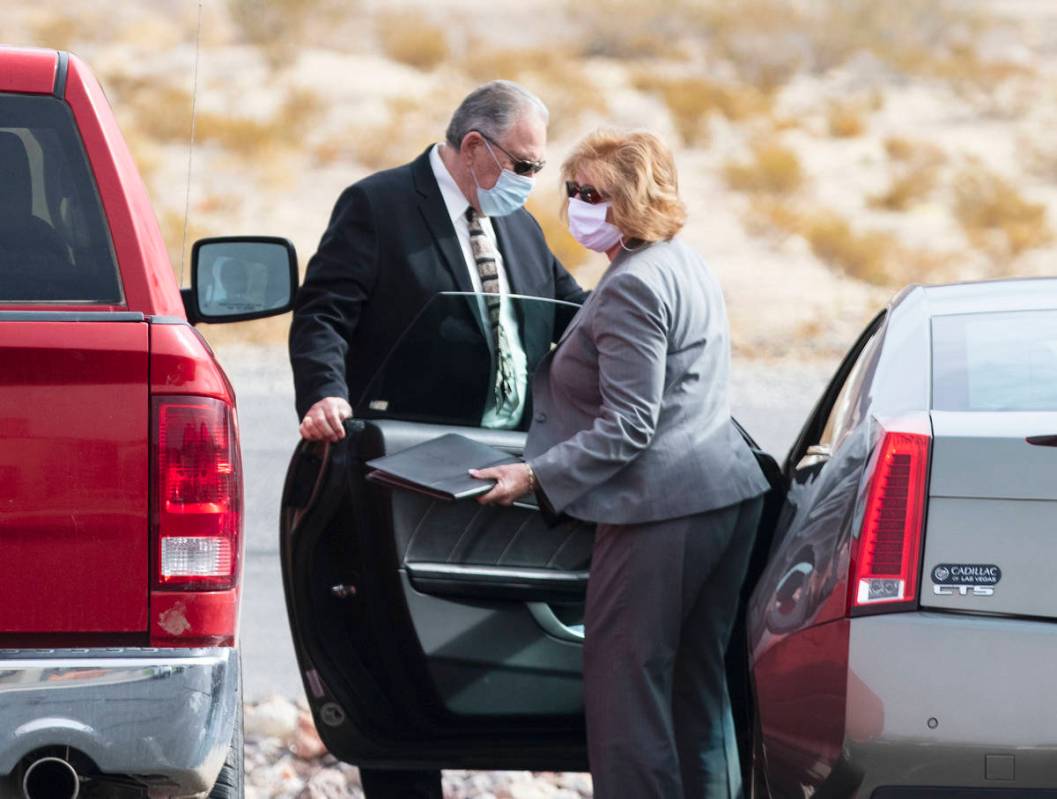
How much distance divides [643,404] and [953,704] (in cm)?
101

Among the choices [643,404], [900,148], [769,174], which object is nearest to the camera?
[643,404]

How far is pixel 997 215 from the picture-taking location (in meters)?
28.0

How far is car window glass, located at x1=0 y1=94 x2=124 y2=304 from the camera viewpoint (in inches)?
129

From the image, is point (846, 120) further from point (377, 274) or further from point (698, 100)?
point (377, 274)

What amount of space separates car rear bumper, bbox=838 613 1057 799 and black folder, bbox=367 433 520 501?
968 millimetres

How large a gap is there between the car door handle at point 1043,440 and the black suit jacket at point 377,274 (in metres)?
1.49

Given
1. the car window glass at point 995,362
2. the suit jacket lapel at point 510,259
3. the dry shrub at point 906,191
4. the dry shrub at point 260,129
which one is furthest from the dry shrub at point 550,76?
the car window glass at point 995,362

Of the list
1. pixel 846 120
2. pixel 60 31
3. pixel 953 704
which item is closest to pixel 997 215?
pixel 846 120

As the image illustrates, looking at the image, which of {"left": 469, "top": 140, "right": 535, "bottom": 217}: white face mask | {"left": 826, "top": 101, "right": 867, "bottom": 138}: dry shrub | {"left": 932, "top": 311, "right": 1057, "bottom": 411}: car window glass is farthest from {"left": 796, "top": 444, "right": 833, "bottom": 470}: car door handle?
{"left": 826, "top": 101, "right": 867, "bottom": 138}: dry shrub

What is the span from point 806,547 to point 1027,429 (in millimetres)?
544

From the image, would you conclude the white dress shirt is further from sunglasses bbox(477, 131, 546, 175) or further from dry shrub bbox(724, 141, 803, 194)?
dry shrub bbox(724, 141, 803, 194)

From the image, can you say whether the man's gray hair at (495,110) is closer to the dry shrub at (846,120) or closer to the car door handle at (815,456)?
the car door handle at (815,456)

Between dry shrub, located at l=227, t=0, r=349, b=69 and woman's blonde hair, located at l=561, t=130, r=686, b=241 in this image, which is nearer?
woman's blonde hair, located at l=561, t=130, r=686, b=241

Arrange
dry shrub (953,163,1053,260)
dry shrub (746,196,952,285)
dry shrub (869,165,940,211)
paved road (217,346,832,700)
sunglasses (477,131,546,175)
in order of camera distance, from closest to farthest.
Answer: sunglasses (477,131,546,175)
paved road (217,346,832,700)
dry shrub (746,196,952,285)
dry shrub (953,163,1053,260)
dry shrub (869,165,940,211)
